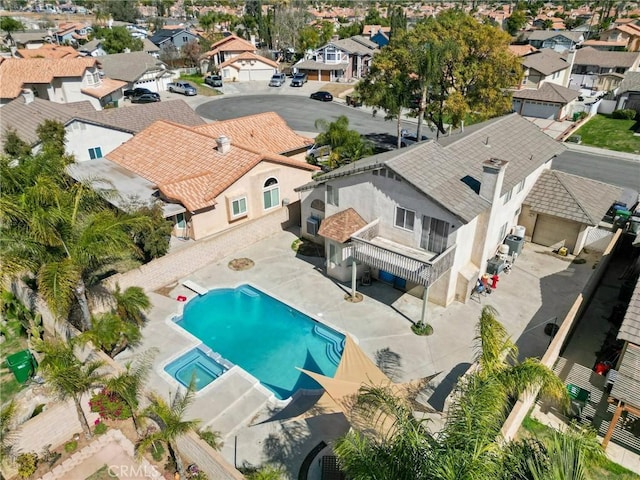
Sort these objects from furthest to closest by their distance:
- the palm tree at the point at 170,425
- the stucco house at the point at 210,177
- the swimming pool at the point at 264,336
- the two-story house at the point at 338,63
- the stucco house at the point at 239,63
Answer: the stucco house at the point at 239,63
the two-story house at the point at 338,63
the stucco house at the point at 210,177
the swimming pool at the point at 264,336
the palm tree at the point at 170,425

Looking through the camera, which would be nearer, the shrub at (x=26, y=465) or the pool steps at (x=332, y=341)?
the shrub at (x=26, y=465)

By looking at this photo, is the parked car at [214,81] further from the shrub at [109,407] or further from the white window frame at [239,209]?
the shrub at [109,407]

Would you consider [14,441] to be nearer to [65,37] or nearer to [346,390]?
[346,390]

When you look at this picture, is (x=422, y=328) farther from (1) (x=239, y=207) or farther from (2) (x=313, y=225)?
(1) (x=239, y=207)

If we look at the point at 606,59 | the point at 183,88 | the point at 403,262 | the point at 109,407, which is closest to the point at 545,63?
the point at 606,59

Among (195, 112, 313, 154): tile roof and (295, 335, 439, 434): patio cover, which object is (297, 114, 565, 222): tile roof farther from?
(195, 112, 313, 154): tile roof

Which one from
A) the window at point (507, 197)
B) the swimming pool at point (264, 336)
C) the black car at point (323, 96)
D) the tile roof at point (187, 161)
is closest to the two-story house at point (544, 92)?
the black car at point (323, 96)

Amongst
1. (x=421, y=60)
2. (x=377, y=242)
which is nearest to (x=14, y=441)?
(x=377, y=242)
